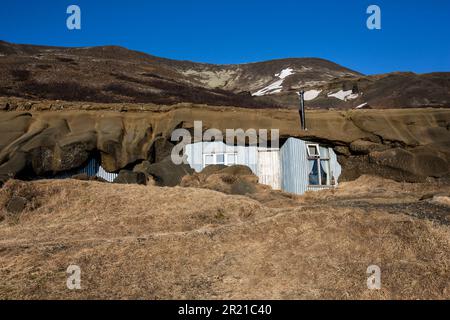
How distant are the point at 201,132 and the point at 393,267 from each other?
46.1 feet

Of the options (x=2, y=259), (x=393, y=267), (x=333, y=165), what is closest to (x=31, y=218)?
(x=2, y=259)

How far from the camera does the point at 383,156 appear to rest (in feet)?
61.2

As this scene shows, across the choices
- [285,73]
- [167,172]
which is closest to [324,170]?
[167,172]

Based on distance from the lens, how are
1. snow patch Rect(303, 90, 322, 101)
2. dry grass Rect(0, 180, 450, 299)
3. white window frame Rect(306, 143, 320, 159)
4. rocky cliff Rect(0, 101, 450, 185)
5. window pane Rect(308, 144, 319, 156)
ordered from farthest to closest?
snow patch Rect(303, 90, 322, 101)
window pane Rect(308, 144, 319, 156)
white window frame Rect(306, 143, 320, 159)
rocky cliff Rect(0, 101, 450, 185)
dry grass Rect(0, 180, 450, 299)

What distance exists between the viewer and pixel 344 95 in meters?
43.9

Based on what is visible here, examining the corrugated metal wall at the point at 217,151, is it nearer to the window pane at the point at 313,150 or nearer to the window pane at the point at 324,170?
the window pane at the point at 313,150

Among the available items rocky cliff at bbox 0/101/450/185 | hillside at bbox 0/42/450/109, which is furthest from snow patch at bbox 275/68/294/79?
rocky cliff at bbox 0/101/450/185

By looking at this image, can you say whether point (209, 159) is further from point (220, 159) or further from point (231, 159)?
point (231, 159)

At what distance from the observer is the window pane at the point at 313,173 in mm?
18875

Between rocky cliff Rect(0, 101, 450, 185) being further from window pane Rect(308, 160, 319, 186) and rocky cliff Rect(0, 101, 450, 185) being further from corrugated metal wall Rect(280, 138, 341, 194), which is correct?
window pane Rect(308, 160, 319, 186)

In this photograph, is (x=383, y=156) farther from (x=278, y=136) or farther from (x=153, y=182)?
(x=153, y=182)

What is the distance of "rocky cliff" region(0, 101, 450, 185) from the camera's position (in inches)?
705

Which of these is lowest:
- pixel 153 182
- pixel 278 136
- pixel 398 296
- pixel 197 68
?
pixel 398 296

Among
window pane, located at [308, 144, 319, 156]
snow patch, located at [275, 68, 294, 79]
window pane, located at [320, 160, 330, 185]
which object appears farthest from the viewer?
snow patch, located at [275, 68, 294, 79]
